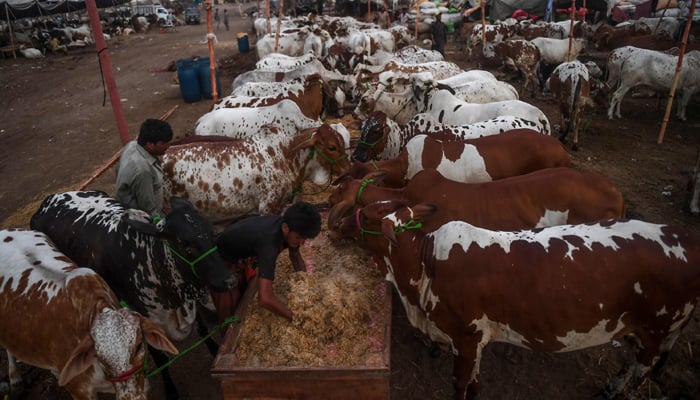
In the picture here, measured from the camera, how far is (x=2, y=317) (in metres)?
3.46

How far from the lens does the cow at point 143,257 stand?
342cm

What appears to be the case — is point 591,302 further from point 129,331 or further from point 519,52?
point 519,52

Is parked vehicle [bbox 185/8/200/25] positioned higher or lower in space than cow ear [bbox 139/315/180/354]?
higher

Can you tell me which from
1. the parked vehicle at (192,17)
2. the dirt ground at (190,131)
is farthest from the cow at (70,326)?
the parked vehicle at (192,17)

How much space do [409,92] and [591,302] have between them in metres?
5.88

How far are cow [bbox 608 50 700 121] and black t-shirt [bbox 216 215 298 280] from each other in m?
11.3

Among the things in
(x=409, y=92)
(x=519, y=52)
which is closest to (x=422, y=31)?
(x=519, y=52)

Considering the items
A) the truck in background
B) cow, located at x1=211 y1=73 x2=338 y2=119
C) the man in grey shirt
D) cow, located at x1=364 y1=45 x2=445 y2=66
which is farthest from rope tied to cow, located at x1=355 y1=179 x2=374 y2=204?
the truck in background

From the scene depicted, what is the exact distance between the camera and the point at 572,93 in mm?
9391

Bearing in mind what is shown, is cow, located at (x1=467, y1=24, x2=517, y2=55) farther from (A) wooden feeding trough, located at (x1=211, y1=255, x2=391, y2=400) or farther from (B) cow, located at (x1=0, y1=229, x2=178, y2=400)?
(B) cow, located at (x1=0, y1=229, x2=178, y2=400)

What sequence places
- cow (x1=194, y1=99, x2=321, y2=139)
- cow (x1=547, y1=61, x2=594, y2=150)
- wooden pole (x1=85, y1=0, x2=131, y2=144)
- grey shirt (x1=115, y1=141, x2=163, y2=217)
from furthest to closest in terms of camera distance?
cow (x1=547, y1=61, x2=594, y2=150) → cow (x1=194, y1=99, x2=321, y2=139) → wooden pole (x1=85, y1=0, x2=131, y2=144) → grey shirt (x1=115, y1=141, x2=163, y2=217)

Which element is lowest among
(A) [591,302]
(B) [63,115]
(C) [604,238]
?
(B) [63,115]

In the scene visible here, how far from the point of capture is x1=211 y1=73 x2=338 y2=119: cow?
26.8 ft

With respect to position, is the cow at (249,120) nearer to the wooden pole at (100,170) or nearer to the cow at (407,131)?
the cow at (407,131)
